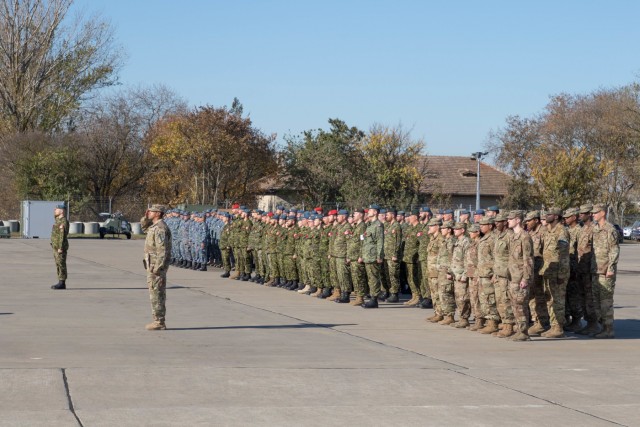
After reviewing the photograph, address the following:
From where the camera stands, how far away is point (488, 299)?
14.6 m

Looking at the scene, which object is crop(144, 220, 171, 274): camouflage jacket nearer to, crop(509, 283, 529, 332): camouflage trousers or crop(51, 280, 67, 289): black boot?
crop(509, 283, 529, 332): camouflage trousers

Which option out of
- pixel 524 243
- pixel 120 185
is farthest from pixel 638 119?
pixel 524 243

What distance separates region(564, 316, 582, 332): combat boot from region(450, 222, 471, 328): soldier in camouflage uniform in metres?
1.45

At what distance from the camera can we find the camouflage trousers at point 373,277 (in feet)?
61.5

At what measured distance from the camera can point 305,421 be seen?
27.4 feet

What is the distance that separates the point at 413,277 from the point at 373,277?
0.78 meters

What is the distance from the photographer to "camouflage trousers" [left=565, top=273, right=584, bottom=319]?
1545cm

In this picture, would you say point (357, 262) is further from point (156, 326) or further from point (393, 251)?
point (156, 326)

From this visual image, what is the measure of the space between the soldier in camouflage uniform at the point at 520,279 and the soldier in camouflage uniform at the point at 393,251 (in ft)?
17.5

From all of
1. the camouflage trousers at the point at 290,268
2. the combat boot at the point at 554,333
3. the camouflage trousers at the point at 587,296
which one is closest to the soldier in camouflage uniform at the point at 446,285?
the combat boot at the point at 554,333

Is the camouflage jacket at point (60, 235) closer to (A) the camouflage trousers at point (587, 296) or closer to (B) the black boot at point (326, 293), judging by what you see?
(B) the black boot at point (326, 293)

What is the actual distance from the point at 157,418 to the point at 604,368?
216 inches

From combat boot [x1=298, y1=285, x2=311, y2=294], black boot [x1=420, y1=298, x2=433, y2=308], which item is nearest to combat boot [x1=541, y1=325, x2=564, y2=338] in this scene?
black boot [x1=420, y1=298, x2=433, y2=308]

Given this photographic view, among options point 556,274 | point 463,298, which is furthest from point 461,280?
point 556,274
